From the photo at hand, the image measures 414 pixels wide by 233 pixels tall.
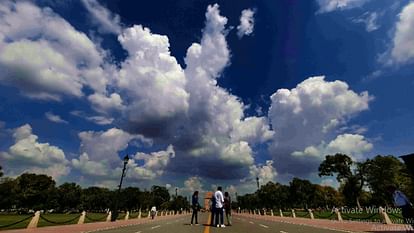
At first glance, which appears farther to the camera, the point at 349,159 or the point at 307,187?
the point at 307,187

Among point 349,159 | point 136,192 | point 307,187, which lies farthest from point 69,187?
point 349,159

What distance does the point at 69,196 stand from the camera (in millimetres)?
98625

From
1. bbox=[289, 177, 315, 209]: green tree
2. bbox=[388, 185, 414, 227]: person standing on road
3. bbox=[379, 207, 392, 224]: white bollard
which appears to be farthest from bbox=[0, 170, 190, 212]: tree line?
bbox=[388, 185, 414, 227]: person standing on road

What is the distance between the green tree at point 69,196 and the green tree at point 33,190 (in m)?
5.84

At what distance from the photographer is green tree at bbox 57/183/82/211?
96.7 meters

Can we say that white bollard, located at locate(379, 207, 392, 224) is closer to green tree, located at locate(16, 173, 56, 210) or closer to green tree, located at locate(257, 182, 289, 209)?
green tree, located at locate(257, 182, 289, 209)

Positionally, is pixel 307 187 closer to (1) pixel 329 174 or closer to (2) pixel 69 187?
(1) pixel 329 174

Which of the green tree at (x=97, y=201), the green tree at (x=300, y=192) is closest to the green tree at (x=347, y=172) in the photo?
the green tree at (x=300, y=192)

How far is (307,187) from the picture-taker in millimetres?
104375

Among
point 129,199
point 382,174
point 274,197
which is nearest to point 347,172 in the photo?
point 382,174

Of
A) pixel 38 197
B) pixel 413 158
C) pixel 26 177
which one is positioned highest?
pixel 26 177

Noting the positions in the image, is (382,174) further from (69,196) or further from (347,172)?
(69,196)

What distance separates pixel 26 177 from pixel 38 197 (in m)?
7.49

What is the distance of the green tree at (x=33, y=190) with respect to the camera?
3222 inches
